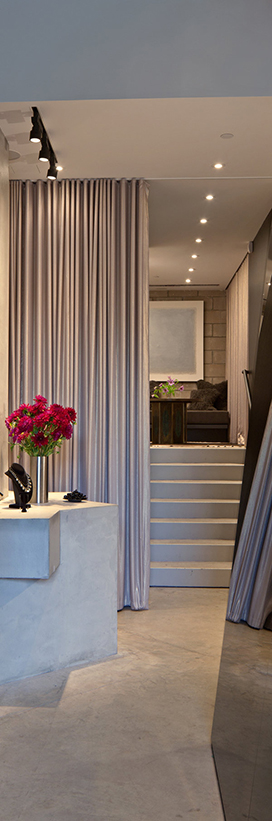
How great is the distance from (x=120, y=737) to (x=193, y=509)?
2.96 meters

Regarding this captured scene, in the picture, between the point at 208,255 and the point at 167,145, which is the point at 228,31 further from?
the point at 208,255

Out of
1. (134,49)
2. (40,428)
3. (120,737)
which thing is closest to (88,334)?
(40,428)

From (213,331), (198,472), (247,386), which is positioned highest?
(213,331)

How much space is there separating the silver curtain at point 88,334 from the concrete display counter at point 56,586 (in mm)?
903

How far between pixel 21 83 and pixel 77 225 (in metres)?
1.19

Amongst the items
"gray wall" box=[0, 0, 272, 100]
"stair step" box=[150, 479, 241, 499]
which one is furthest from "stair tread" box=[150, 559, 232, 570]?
"gray wall" box=[0, 0, 272, 100]

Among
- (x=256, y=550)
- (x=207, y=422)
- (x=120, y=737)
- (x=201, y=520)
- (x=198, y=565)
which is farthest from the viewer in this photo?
(x=207, y=422)

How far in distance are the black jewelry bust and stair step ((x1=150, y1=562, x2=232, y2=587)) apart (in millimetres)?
1805

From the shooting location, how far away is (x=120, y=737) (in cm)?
249

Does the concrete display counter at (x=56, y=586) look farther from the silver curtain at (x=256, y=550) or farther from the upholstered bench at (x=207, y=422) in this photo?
the upholstered bench at (x=207, y=422)

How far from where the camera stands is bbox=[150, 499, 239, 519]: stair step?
534 cm

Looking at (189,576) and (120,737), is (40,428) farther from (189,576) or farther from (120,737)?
(189,576)

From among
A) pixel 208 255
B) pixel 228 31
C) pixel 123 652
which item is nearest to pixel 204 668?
pixel 123 652

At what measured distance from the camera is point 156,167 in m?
4.31
